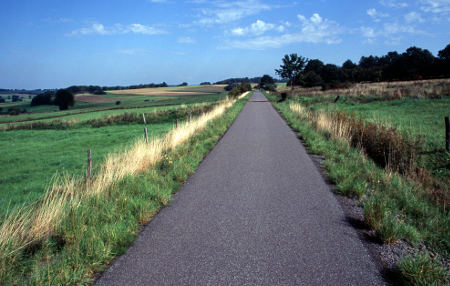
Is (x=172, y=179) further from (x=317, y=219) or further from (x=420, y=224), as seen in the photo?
(x=420, y=224)

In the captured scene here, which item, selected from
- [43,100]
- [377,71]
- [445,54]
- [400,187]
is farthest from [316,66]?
[400,187]

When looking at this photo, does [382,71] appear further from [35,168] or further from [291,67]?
[35,168]

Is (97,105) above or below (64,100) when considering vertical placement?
below

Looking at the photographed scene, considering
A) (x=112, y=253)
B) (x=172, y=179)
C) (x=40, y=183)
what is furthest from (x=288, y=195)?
(x=40, y=183)

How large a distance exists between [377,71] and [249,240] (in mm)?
105581

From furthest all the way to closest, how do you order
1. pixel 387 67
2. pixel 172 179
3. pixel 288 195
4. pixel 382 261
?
pixel 387 67 → pixel 172 179 → pixel 288 195 → pixel 382 261

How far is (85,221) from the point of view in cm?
411

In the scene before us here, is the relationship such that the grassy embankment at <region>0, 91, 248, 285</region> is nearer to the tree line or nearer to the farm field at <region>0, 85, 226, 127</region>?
the farm field at <region>0, 85, 226, 127</region>

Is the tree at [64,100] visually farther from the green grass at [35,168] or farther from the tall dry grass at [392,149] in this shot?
the tall dry grass at [392,149]

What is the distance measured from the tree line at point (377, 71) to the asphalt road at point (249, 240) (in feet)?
185

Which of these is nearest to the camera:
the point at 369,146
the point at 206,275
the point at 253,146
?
the point at 206,275

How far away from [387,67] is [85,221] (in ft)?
356

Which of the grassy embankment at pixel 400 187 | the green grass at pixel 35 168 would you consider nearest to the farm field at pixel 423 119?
the grassy embankment at pixel 400 187

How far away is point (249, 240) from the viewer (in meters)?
3.67
